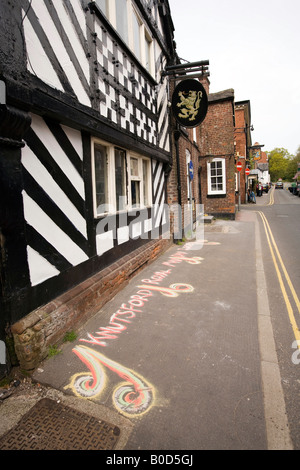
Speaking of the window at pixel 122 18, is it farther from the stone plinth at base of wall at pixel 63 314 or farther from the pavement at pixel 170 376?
the pavement at pixel 170 376

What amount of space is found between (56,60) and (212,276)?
17.0ft

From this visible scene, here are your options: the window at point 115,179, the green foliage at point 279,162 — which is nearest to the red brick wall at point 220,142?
the window at point 115,179

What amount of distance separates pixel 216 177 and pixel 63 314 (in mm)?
15718

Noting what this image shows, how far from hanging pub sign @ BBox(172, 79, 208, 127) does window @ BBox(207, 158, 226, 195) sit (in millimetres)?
8894

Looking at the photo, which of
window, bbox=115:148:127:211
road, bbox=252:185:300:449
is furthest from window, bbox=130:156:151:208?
road, bbox=252:185:300:449

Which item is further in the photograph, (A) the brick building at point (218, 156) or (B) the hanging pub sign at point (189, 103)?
(A) the brick building at point (218, 156)

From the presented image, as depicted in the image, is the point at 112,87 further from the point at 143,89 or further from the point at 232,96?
the point at 232,96

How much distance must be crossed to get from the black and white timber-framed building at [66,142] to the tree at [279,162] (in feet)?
325

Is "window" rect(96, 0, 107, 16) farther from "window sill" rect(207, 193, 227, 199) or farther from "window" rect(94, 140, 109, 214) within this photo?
"window sill" rect(207, 193, 227, 199)

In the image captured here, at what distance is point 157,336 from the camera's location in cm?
376

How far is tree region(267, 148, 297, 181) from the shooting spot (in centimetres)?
9188

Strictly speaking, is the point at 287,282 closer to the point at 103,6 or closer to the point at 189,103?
the point at 189,103

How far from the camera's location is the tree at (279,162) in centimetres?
9188

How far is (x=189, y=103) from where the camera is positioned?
8.58 m
